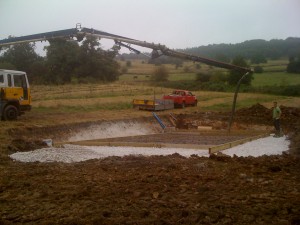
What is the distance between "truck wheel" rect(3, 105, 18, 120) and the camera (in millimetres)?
17742

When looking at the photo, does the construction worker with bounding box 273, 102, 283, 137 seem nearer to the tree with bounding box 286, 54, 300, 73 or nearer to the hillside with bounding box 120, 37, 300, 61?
the hillside with bounding box 120, 37, 300, 61

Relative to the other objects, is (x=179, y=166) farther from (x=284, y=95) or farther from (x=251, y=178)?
(x=284, y=95)

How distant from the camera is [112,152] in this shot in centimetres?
1302

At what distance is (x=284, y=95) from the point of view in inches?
1663

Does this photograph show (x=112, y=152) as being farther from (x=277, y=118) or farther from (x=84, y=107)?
(x=84, y=107)

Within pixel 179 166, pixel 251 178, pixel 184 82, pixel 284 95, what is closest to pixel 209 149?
pixel 179 166

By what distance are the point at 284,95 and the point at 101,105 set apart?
75.8 feet

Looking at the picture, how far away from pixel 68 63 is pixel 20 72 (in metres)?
35.8

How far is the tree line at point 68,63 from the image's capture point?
53.0m

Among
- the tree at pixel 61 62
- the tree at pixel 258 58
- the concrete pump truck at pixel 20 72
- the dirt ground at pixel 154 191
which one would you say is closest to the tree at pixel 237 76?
the tree at pixel 258 58

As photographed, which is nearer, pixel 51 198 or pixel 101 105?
pixel 51 198

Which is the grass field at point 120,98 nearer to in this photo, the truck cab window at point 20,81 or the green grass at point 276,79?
the green grass at point 276,79

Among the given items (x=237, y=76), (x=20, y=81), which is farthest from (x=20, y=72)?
(x=237, y=76)

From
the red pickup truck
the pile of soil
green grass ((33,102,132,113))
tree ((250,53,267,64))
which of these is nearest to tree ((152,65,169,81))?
tree ((250,53,267,64))
